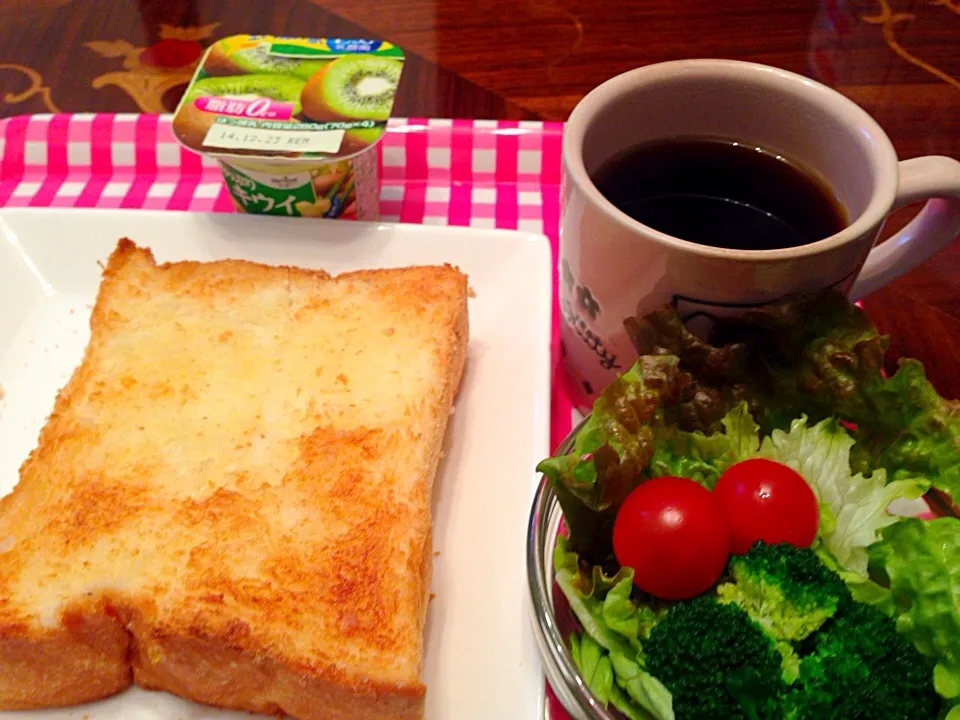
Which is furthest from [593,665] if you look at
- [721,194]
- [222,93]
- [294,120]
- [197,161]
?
[197,161]

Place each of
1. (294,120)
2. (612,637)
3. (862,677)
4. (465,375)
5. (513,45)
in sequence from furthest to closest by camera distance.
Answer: (513,45)
(294,120)
(465,375)
(612,637)
(862,677)

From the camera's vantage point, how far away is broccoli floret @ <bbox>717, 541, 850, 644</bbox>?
95 centimetres

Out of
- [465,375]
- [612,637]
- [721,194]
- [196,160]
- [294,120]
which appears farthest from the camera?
[196,160]

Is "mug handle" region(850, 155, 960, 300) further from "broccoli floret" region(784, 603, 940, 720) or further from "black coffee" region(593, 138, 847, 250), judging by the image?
"broccoli floret" region(784, 603, 940, 720)

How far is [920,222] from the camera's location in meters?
1.21

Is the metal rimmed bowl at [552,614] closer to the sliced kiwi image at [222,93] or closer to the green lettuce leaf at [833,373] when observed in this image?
the green lettuce leaf at [833,373]

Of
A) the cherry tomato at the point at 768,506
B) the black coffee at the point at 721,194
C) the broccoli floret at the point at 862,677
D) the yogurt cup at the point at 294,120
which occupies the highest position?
the black coffee at the point at 721,194

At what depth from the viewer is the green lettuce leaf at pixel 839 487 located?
107 centimetres

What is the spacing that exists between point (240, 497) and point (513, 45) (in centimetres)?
175

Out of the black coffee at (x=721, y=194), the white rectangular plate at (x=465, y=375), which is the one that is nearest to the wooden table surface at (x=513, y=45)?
the white rectangular plate at (x=465, y=375)

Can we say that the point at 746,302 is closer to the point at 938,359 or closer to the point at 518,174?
the point at 938,359

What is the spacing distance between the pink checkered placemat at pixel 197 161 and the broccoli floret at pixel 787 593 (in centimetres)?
113

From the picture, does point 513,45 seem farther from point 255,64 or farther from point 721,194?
point 721,194

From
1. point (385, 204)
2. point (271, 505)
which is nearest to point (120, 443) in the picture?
point (271, 505)
